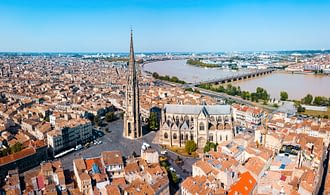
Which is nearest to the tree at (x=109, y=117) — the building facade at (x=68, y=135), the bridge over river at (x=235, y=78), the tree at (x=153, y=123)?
the tree at (x=153, y=123)

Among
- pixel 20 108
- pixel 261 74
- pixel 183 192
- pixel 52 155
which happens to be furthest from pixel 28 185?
pixel 261 74

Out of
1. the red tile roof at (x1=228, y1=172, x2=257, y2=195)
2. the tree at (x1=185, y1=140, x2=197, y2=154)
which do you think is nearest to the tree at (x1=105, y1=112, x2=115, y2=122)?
the tree at (x1=185, y1=140, x2=197, y2=154)

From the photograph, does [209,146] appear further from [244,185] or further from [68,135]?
[68,135]

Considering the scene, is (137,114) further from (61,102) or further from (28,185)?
(61,102)

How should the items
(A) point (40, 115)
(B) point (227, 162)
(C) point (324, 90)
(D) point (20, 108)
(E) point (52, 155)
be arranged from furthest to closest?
(C) point (324, 90) → (D) point (20, 108) → (A) point (40, 115) → (E) point (52, 155) → (B) point (227, 162)

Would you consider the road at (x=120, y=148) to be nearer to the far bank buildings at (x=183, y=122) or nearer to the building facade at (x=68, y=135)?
the far bank buildings at (x=183, y=122)

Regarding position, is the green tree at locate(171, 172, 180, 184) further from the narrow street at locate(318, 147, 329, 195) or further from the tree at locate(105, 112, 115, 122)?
the tree at locate(105, 112, 115, 122)
